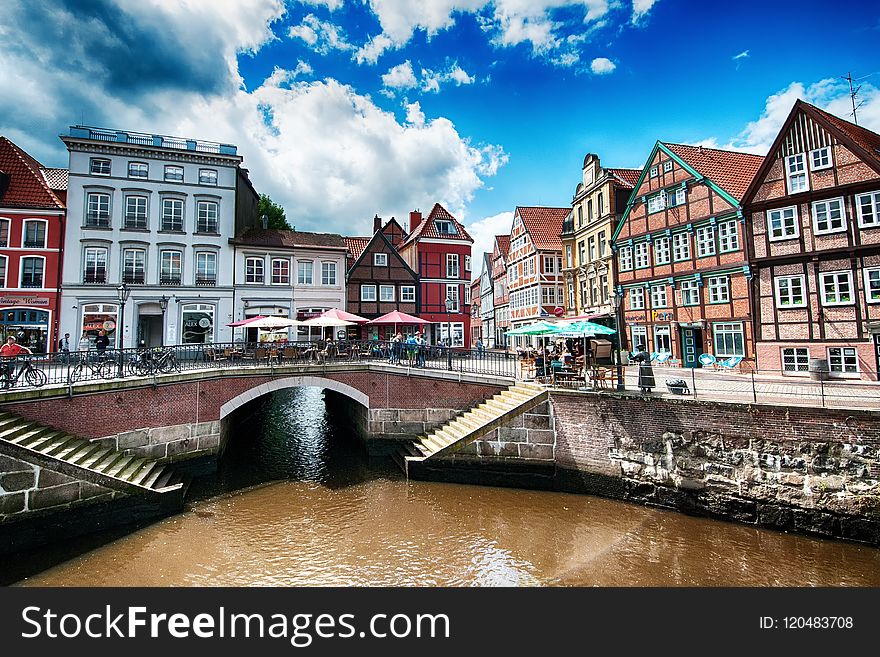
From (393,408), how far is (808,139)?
74.4 feet

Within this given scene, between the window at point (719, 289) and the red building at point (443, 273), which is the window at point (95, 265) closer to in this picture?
the red building at point (443, 273)

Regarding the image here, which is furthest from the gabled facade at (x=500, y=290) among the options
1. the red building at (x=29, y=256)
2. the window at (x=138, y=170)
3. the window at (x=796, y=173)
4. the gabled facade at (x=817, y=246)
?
the red building at (x=29, y=256)

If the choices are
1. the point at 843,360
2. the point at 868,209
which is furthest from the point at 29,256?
the point at 868,209

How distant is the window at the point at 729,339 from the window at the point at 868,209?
6242mm

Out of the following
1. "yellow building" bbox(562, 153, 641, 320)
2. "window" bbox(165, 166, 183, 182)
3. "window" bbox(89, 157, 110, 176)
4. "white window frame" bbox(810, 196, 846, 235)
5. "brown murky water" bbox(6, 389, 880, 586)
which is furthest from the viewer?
"yellow building" bbox(562, 153, 641, 320)

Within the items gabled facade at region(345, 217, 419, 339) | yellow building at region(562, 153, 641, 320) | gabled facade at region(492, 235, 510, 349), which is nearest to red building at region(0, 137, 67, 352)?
gabled facade at region(345, 217, 419, 339)

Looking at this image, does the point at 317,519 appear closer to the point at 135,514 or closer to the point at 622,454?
the point at 135,514

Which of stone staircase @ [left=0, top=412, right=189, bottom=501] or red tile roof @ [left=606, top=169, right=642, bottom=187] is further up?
red tile roof @ [left=606, top=169, right=642, bottom=187]

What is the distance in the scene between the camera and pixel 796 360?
1912cm

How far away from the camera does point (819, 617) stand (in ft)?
21.8

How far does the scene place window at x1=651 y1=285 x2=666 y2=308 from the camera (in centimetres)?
2498

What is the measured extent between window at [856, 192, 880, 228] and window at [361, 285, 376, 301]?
87.3ft

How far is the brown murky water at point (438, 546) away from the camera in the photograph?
868 cm

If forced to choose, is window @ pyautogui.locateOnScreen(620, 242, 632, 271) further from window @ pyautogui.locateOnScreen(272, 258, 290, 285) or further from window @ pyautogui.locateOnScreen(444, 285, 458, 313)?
window @ pyautogui.locateOnScreen(272, 258, 290, 285)
